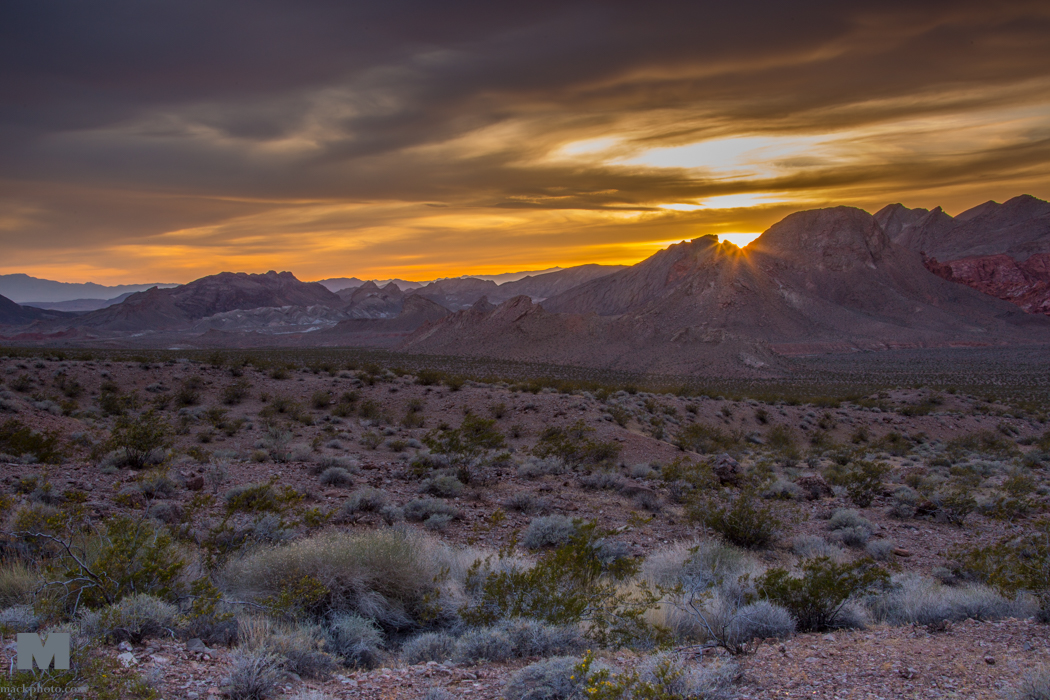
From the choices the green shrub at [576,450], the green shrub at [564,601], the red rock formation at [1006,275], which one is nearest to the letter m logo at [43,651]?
the green shrub at [564,601]

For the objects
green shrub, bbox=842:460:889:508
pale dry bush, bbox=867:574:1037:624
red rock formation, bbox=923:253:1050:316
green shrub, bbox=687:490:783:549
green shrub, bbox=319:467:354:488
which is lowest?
green shrub, bbox=842:460:889:508

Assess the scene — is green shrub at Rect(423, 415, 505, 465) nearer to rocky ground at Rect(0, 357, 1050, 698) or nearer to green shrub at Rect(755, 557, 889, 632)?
rocky ground at Rect(0, 357, 1050, 698)

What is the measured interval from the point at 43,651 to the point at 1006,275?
532 ft

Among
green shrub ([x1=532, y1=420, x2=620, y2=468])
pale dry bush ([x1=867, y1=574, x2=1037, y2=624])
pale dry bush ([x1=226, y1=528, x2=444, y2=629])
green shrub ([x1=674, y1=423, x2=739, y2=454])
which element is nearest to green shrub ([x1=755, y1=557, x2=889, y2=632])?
pale dry bush ([x1=867, y1=574, x2=1037, y2=624])

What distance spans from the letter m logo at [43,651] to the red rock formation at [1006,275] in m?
151

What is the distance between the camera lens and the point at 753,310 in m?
92.1

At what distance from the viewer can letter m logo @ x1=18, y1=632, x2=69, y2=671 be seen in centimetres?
351

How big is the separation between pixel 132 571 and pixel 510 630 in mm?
3395

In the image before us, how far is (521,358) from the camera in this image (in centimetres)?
7569

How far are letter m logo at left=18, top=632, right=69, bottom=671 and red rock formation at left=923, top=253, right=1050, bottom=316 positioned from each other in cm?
15072

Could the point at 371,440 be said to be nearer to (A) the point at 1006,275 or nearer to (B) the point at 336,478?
(B) the point at 336,478

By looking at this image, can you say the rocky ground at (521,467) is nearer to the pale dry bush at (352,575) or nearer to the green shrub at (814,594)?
the green shrub at (814,594)

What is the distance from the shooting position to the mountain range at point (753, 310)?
79.8 m

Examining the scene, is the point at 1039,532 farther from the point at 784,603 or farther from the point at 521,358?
the point at 521,358
